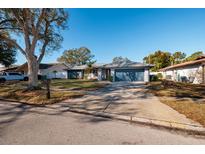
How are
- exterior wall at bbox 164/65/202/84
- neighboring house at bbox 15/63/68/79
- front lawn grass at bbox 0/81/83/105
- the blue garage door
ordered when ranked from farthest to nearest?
neighboring house at bbox 15/63/68/79, the blue garage door, exterior wall at bbox 164/65/202/84, front lawn grass at bbox 0/81/83/105

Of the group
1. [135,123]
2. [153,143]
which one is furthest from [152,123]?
[153,143]

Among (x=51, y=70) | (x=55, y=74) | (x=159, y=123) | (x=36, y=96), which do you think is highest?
(x=51, y=70)

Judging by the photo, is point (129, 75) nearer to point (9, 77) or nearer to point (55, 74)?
point (9, 77)

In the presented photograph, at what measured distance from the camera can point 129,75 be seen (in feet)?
79.3

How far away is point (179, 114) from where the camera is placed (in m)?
5.39

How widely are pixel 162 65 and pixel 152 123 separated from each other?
142 ft

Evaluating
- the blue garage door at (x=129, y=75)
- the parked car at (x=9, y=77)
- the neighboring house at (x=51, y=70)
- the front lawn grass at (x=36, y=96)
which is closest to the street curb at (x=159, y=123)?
the front lawn grass at (x=36, y=96)

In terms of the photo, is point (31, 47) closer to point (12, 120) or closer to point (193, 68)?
point (12, 120)

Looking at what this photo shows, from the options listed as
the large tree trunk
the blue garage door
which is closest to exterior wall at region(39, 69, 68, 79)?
the blue garage door

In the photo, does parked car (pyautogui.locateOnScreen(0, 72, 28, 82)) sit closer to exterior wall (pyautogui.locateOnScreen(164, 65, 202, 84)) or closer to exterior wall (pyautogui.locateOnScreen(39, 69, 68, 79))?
exterior wall (pyautogui.locateOnScreen(39, 69, 68, 79))

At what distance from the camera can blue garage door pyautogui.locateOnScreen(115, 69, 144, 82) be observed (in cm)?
2394

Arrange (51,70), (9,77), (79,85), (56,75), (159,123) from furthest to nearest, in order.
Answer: (51,70)
(56,75)
(9,77)
(79,85)
(159,123)

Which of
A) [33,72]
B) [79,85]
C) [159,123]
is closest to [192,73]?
[79,85]

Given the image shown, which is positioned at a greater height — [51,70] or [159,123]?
[51,70]
